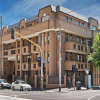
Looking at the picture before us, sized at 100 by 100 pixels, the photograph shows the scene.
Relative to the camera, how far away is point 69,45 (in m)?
33.8

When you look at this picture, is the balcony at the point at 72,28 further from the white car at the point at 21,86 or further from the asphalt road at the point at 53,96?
the asphalt road at the point at 53,96

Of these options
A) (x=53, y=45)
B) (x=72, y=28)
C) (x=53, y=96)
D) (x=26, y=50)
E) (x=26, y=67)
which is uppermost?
(x=72, y=28)

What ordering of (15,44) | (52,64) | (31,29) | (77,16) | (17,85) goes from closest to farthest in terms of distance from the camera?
(17,85) < (52,64) < (31,29) < (77,16) < (15,44)

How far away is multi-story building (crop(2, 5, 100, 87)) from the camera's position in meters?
33.5

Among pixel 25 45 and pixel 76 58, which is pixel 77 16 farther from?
pixel 25 45

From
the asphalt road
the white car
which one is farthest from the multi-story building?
the asphalt road

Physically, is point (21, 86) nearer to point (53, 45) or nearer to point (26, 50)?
point (53, 45)

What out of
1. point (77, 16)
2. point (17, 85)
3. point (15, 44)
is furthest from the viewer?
point (15, 44)

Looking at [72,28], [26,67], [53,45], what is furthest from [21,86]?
[72,28]

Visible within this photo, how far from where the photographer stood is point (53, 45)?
3369 centimetres

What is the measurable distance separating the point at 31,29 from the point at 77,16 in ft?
30.3

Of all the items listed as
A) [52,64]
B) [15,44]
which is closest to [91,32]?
[52,64]

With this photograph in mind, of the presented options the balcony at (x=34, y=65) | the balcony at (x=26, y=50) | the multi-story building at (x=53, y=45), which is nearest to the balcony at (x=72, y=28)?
the multi-story building at (x=53, y=45)

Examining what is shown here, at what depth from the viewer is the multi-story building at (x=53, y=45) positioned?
3350 cm
